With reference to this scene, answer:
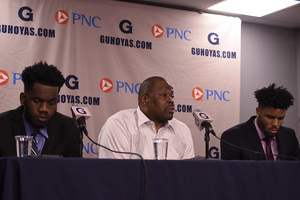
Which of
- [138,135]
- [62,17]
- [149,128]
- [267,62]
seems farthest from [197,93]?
[138,135]

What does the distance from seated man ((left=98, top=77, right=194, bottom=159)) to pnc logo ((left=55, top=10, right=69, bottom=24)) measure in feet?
5.19

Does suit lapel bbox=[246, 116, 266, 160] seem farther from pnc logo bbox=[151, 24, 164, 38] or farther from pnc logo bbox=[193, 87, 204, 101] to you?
pnc logo bbox=[151, 24, 164, 38]

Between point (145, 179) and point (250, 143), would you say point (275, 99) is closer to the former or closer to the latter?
point (250, 143)

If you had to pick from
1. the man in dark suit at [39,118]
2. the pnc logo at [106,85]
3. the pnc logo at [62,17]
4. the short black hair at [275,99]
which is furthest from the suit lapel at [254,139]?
the pnc logo at [62,17]

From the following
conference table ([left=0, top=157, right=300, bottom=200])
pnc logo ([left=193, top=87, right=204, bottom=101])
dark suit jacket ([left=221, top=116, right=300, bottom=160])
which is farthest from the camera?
pnc logo ([left=193, top=87, right=204, bottom=101])

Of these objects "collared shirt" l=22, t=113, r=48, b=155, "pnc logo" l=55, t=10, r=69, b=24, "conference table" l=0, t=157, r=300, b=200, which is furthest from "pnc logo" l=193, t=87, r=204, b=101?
"conference table" l=0, t=157, r=300, b=200

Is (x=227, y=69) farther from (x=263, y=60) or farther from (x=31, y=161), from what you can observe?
(x=31, y=161)

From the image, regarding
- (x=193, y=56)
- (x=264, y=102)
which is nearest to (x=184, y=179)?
(x=264, y=102)

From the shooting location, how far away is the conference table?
56.5 inches

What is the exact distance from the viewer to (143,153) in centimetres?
283

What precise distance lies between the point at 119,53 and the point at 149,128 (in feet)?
5.48

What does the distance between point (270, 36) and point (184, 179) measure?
14.0 feet

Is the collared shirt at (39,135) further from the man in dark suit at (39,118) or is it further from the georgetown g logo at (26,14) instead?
the georgetown g logo at (26,14)

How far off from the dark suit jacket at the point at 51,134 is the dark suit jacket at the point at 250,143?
4.01ft
